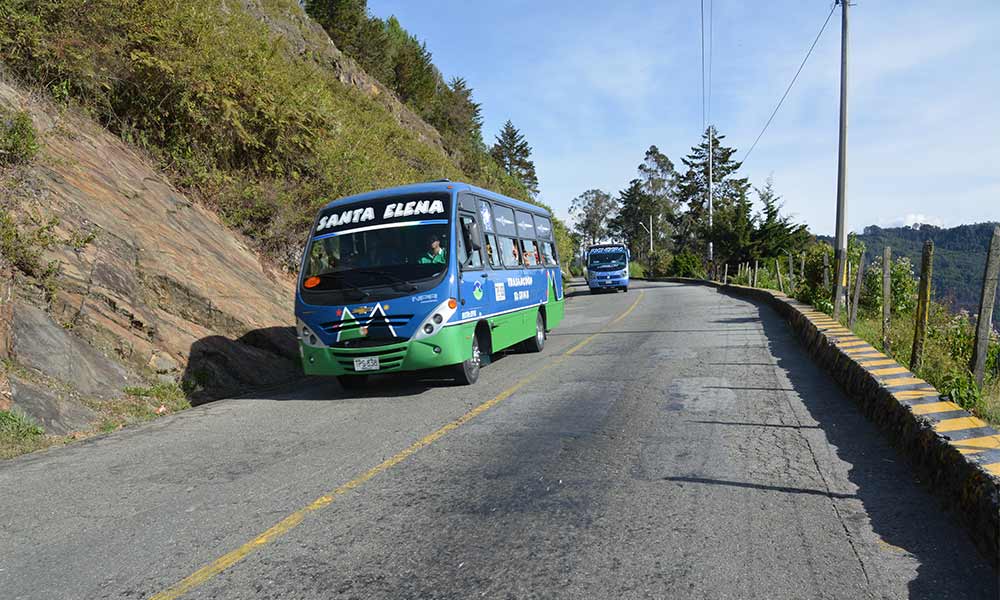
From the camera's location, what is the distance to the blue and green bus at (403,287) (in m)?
8.43

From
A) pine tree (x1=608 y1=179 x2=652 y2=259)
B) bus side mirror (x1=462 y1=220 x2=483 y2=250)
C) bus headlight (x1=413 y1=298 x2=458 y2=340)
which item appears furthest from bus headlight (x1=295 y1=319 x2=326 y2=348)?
pine tree (x1=608 y1=179 x2=652 y2=259)

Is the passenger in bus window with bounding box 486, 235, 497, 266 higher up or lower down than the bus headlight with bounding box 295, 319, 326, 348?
higher up

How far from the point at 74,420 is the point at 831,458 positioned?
23.8 feet

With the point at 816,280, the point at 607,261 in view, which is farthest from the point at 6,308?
the point at 607,261

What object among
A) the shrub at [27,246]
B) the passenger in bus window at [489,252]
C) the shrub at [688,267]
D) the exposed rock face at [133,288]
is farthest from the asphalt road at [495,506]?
the shrub at [688,267]

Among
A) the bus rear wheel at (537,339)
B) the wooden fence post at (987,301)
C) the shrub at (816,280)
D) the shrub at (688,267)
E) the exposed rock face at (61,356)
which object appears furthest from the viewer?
the shrub at (688,267)

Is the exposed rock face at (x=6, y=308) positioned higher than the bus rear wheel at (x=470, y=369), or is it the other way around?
the exposed rock face at (x=6, y=308)

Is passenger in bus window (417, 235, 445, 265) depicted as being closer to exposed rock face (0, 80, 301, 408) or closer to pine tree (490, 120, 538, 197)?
exposed rock face (0, 80, 301, 408)

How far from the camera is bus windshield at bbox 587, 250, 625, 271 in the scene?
3681cm

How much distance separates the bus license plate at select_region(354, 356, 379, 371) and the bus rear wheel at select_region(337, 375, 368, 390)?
951 millimetres

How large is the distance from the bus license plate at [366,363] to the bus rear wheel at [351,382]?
0.95m

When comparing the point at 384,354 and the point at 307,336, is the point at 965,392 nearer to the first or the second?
the point at 384,354

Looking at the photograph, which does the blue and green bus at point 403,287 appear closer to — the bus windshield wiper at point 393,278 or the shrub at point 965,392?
the bus windshield wiper at point 393,278

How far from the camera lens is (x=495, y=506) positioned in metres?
4.45
